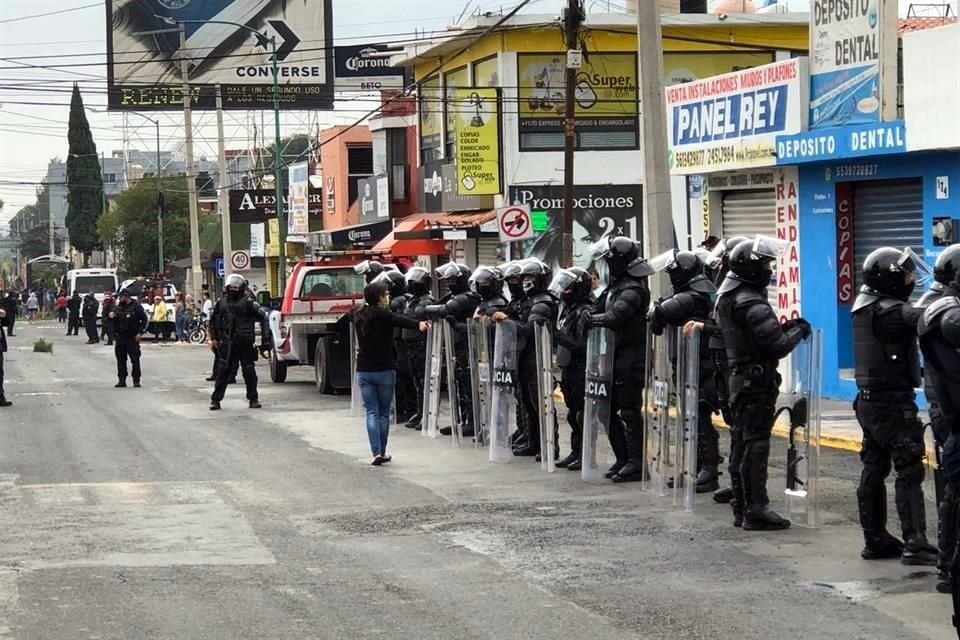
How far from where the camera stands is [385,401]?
1519cm

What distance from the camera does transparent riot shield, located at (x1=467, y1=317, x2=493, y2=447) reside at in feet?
52.3

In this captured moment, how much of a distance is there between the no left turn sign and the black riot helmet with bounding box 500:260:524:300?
10.3 m

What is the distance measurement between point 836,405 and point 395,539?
10.2 meters

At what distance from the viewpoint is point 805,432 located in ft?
35.7

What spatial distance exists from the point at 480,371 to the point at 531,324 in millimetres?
1458

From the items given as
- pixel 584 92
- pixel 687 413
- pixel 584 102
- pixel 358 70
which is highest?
pixel 358 70

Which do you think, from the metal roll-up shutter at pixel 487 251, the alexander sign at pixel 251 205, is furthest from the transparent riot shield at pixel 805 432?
the alexander sign at pixel 251 205

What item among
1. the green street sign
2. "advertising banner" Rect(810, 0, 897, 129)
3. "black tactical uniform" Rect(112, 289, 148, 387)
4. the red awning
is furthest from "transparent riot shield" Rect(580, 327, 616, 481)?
the red awning

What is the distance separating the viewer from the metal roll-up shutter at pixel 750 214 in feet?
74.7

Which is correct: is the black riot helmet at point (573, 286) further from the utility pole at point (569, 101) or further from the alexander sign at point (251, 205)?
the alexander sign at point (251, 205)

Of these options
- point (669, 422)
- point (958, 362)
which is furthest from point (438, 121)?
point (958, 362)

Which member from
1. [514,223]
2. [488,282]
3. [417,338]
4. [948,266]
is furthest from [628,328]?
[514,223]

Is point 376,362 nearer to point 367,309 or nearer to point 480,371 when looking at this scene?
point 367,309

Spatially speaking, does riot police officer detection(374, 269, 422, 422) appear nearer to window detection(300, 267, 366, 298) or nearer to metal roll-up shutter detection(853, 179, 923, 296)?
metal roll-up shutter detection(853, 179, 923, 296)
